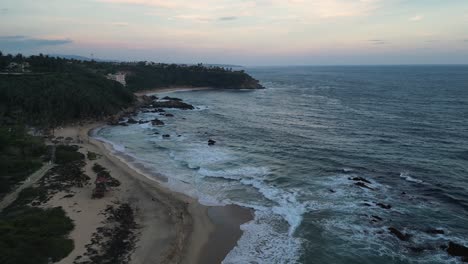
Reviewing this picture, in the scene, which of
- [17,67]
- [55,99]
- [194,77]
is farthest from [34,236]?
[194,77]

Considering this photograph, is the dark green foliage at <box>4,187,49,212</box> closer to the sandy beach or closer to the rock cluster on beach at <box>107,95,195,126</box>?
the sandy beach

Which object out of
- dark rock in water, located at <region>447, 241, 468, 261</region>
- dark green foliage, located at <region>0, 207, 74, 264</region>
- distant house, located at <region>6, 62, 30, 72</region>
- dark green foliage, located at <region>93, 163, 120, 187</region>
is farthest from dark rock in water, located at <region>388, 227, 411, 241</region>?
distant house, located at <region>6, 62, 30, 72</region>

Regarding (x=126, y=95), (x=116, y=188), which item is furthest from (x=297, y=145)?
(x=126, y=95)

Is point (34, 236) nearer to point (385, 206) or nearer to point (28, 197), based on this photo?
point (28, 197)

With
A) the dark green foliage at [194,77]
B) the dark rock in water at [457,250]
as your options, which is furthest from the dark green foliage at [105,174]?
the dark green foliage at [194,77]

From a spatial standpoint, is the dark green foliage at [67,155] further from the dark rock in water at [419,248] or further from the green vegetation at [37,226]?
the dark rock in water at [419,248]

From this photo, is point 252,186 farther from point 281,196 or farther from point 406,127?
point 406,127
